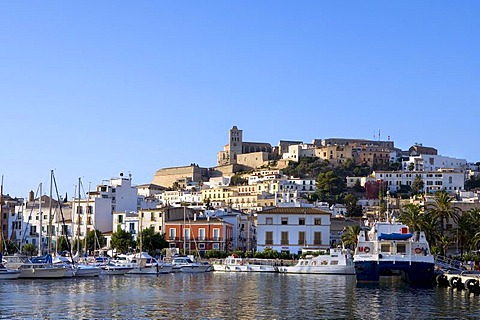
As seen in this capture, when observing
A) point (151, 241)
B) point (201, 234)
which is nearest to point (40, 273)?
point (151, 241)

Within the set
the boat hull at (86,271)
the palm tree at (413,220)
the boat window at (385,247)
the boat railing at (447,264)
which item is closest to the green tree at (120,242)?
the boat hull at (86,271)

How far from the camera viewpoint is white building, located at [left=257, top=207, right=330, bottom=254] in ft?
287

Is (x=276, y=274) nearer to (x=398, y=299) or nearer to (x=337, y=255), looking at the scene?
(x=337, y=255)

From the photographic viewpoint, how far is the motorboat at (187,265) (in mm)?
77938

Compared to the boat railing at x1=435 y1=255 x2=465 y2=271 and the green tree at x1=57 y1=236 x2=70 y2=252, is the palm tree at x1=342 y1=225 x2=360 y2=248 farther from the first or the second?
the green tree at x1=57 y1=236 x2=70 y2=252

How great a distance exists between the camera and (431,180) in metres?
167

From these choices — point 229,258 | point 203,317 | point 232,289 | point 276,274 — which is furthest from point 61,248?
point 203,317

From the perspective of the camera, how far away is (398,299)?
48.1 m

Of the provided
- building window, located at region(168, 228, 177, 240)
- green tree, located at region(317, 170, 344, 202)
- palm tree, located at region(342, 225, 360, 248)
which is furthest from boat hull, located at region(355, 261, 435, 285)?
green tree, located at region(317, 170, 344, 202)

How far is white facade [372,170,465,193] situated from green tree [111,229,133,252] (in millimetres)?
86918

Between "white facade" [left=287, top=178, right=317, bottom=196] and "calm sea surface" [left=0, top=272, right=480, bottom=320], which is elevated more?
"white facade" [left=287, top=178, right=317, bottom=196]

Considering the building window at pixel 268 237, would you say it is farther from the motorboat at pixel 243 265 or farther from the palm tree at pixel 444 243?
the palm tree at pixel 444 243

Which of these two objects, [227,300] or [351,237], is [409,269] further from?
[351,237]

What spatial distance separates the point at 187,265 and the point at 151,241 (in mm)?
13115
